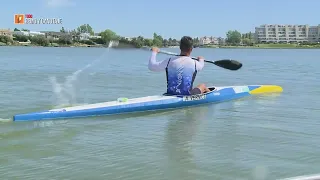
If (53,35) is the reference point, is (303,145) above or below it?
below

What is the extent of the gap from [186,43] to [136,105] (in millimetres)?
1954

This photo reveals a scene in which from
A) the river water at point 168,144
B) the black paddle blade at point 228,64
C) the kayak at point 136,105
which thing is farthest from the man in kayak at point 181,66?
the black paddle blade at point 228,64

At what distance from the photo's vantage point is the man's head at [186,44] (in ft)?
34.4

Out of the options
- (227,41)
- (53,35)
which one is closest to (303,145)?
(53,35)

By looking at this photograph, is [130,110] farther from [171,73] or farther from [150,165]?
[150,165]

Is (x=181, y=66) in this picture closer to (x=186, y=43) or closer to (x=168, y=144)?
(x=186, y=43)

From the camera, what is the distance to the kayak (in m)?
9.60

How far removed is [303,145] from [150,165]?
124 inches

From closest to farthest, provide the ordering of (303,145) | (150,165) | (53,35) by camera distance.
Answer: (150,165) < (303,145) < (53,35)

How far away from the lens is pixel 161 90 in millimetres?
18094

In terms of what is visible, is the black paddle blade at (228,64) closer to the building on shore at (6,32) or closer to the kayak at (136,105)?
the kayak at (136,105)

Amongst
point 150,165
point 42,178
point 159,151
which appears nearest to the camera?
point 42,178

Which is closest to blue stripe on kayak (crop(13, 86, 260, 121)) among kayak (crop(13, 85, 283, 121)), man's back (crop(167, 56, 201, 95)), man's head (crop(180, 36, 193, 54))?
kayak (crop(13, 85, 283, 121))

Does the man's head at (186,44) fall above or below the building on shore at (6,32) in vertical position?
below
